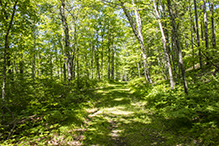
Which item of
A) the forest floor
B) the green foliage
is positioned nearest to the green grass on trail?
the forest floor

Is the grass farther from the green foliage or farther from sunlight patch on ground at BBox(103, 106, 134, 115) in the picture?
the green foliage

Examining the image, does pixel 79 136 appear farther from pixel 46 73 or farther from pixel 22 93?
pixel 46 73

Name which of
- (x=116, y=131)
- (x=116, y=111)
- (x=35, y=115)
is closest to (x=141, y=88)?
(x=116, y=111)

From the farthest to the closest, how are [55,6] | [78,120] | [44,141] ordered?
[55,6]
[78,120]
[44,141]

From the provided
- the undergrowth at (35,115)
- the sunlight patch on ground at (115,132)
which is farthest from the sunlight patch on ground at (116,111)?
the sunlight patch on ground at (115,132)

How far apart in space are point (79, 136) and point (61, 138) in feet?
2.04

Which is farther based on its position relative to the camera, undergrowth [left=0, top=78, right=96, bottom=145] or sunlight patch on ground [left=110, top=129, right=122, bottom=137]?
sunlight patch on ground [left=110, top=129, right=122, bottom=137]

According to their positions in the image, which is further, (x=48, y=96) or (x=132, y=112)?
(x=132, y=112)

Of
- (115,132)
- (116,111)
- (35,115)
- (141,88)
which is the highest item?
(141,88)

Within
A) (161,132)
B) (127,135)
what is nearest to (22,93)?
(127,135)

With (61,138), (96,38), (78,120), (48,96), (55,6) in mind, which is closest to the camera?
(61,138)

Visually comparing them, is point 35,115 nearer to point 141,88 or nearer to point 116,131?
point 116,131

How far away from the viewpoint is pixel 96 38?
67.3 feet

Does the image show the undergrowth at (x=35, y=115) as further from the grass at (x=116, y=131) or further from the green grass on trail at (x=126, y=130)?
the green grass on trail at (x=126, y=130)
